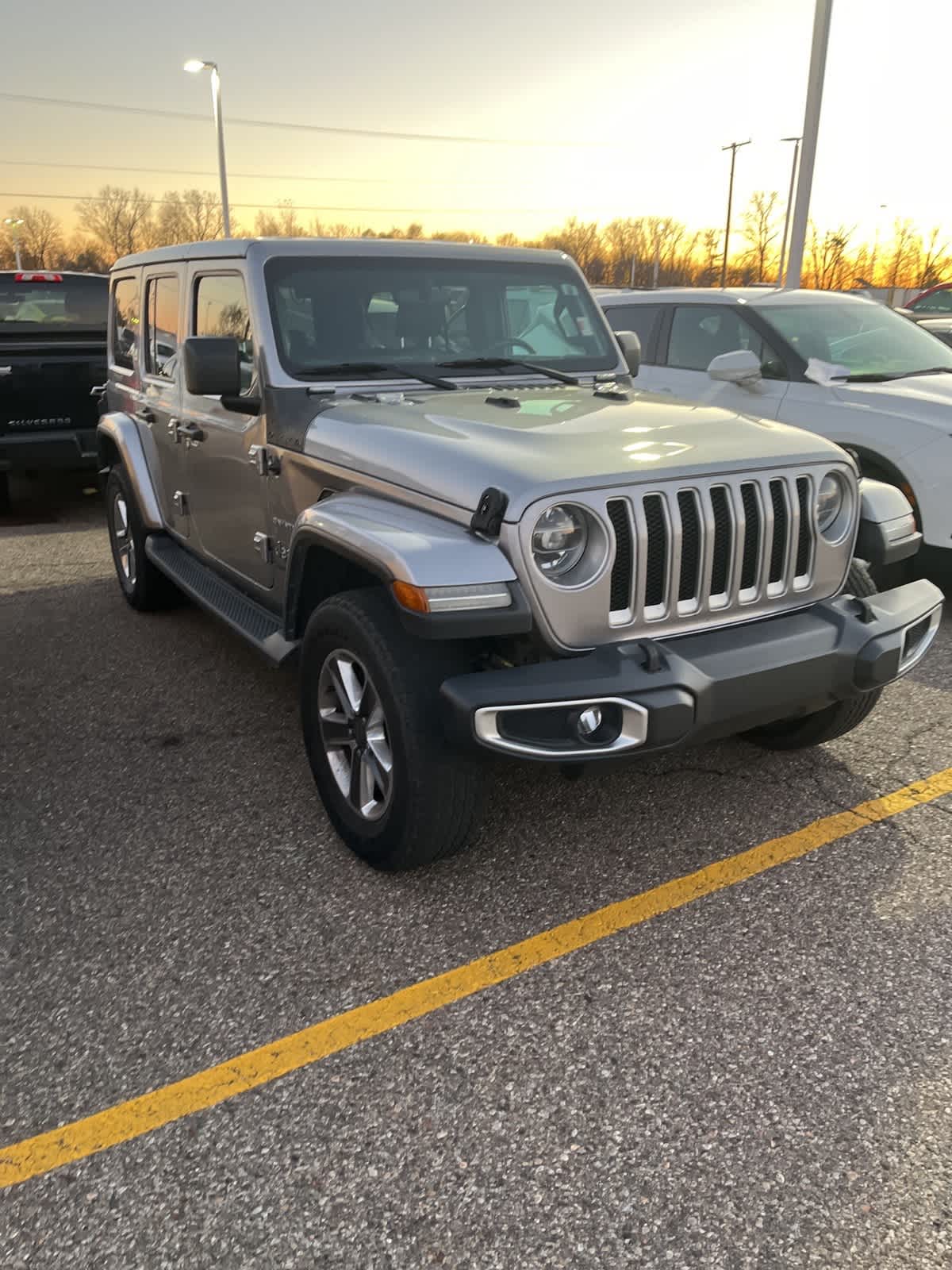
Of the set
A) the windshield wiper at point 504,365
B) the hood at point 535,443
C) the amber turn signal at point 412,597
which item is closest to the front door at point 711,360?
the windshield wiper at point 504,365

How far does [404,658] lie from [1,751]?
224cm

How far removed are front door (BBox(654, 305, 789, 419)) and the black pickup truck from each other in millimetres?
4430

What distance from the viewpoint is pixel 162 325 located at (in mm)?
5090

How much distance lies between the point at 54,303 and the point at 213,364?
18.2ft

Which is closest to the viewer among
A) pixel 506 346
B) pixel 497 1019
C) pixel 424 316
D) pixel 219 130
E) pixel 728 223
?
pixel 497 1019

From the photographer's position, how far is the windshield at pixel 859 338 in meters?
6.25

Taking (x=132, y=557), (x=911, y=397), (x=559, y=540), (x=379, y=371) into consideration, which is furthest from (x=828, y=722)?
(x=132, y=557)

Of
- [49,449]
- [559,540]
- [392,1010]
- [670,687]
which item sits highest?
[559,540]

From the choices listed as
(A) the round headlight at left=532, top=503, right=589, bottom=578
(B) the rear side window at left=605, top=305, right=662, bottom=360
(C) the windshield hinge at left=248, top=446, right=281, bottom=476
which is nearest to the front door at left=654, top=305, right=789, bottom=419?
(B) the rear side window at left=605, top=305, right=662, bottom=360

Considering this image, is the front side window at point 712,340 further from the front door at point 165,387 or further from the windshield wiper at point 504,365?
the front door at point 165,387

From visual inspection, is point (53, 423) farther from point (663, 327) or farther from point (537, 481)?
point (537, 481)

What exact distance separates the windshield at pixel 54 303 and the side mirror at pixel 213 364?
204 inches

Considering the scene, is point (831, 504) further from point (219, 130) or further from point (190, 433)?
point (219, 130)

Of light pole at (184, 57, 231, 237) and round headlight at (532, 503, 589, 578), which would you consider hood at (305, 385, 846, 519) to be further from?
light pole at (184, 57, 231, 237)
